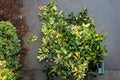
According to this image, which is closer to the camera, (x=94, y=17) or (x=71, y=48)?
(x=71, y=48)

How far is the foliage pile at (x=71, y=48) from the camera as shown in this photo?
13.1 feet

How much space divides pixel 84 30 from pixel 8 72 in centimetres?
125

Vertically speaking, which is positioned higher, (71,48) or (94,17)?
(94,17)

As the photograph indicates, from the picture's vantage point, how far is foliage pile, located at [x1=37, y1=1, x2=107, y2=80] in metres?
3.98

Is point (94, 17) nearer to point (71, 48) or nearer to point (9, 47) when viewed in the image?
point (71, 48)

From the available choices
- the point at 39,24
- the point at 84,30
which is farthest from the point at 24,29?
the point at 84,30

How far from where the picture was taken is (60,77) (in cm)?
462

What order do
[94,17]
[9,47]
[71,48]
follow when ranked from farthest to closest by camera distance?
[94,17], [9,47], [71,48]

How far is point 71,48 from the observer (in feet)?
13.3

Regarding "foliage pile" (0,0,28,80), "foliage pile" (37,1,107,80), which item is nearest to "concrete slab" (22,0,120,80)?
A: "foliage pile" (0,0,28,80)

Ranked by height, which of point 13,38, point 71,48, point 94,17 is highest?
point 94,17

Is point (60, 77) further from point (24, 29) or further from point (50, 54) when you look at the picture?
point (24, 29)

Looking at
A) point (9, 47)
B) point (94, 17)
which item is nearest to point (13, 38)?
point (9, 47)

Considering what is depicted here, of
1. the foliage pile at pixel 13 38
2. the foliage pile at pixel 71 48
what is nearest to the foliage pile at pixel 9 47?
the foliage pile at pixel 13 38
